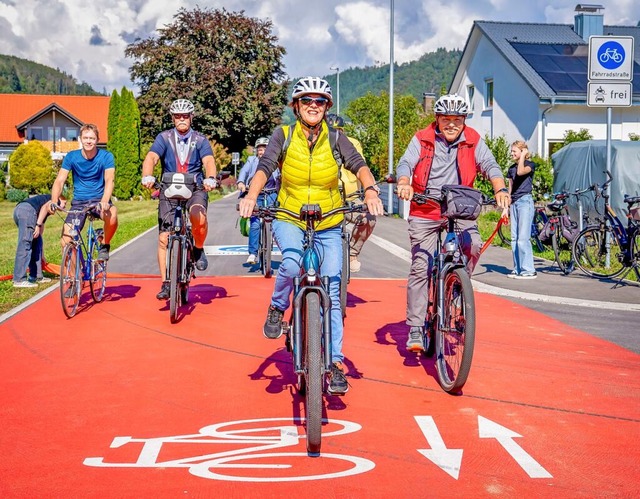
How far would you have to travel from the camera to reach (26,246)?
39.6 feet

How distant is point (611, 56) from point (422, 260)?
310 inches

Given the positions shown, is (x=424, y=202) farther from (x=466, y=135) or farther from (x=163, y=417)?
(x=163, y=417)

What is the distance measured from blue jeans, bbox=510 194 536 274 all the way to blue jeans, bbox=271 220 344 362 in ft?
24.9

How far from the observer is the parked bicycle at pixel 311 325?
4.91 metres

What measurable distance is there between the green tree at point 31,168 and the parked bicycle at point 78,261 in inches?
1671

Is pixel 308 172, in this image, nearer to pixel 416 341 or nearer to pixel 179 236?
pixel 416 341

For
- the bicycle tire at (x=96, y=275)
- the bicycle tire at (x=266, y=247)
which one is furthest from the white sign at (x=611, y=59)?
the bicycle tire at (x=96, y=275)

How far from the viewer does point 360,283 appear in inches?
509

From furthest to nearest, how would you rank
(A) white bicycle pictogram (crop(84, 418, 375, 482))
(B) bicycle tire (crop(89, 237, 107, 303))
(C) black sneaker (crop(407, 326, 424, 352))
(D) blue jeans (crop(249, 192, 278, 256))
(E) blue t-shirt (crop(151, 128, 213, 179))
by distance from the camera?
(D) blue jeans (crop(249, 192, 278, 256))
(B) bicycle tire (crop(89, 237, 107, 303))
(E) blue t-shirt (crop(151, 128, 213, 179))
(C) black sneaker (crop(407, 326, 424, 352))
(A) white bicycle pictogram (crop(84, 418, 375, 482))

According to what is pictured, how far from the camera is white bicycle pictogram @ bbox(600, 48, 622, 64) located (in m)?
13.5

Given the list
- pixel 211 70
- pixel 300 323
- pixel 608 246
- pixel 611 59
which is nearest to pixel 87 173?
pixel 300 323

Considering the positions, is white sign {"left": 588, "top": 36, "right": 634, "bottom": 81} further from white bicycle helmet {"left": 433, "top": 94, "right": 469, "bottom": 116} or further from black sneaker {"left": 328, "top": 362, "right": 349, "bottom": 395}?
black sneaker {"left": 328, "top": 362, "right": 349, "bottom": 395}

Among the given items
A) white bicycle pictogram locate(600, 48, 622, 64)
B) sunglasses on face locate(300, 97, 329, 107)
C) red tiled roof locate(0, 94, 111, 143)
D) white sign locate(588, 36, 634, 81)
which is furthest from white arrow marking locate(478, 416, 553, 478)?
red tiled roof locate(0, 94, 111, 143)

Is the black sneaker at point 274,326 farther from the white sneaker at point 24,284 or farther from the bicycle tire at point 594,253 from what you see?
the bicycle tire at point 594,253
